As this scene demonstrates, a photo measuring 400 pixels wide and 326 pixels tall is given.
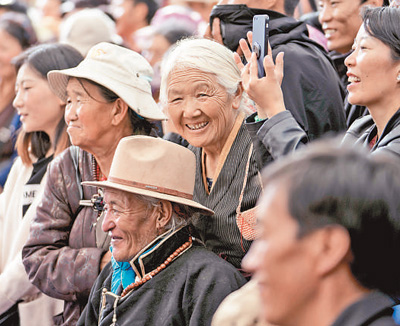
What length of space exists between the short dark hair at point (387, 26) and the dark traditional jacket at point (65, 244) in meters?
1.65

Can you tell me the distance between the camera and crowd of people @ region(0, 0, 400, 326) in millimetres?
1779

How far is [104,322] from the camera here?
3182 mm

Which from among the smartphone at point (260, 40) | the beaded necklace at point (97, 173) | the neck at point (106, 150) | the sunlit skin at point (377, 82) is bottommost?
the beaded necklace at point (97, 173)

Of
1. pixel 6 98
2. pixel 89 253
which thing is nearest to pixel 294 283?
pixel 89 253

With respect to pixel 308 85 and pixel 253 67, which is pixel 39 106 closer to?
pixel 308 85

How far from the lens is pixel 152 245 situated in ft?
10.4

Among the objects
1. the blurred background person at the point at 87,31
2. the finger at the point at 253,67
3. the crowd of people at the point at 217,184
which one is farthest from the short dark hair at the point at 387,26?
the blurred background person at the point at 87,31

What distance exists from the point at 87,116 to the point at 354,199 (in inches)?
91.8

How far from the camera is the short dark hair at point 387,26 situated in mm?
2945

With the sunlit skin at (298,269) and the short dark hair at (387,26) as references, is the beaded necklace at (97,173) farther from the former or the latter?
the sunlit skin at (298,269)

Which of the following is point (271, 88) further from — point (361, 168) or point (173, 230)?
point (361, 168)

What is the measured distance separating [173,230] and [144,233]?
129 millimetres

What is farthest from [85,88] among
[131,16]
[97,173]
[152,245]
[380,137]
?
[131,16]

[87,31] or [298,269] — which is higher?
[298,269]
